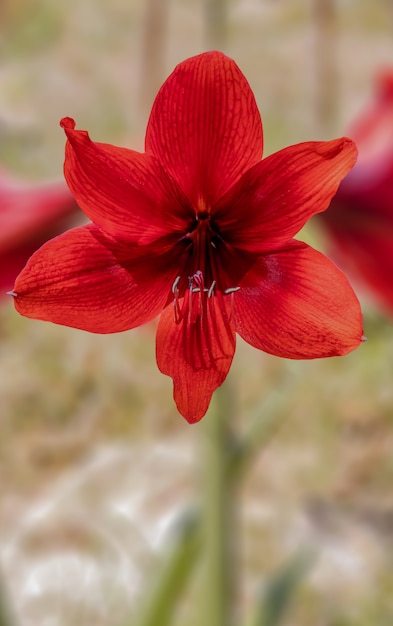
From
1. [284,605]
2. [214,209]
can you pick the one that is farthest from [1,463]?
[214,209]

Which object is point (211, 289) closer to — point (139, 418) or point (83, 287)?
point (83, 287)

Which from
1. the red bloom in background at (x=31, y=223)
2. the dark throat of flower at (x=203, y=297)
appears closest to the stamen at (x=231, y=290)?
the dark throat of flower at (x=203, y=297)

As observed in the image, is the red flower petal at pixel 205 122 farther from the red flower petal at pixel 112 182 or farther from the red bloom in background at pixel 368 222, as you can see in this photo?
the red bloom in background at pixel 368 222

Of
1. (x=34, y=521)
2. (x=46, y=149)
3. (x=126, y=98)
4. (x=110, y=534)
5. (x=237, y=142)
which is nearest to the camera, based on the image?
(x=237, y=142)

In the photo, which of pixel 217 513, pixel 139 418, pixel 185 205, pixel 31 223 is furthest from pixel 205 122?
pixel 139 418

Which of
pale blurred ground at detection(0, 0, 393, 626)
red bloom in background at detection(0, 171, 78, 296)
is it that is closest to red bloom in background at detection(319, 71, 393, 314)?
red bloom in background at detection(0, 171, 78, 296)

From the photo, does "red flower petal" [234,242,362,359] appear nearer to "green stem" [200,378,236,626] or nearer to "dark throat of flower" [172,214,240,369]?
"dark throat of flower" [172,214,240,369]

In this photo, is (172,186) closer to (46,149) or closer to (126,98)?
(46,149)
